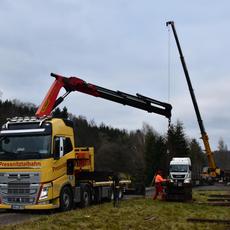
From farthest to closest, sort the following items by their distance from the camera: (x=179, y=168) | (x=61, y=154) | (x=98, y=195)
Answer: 1. (x=179, y=168)
2. (x=98, y=195)
3. (x=61, y=154)

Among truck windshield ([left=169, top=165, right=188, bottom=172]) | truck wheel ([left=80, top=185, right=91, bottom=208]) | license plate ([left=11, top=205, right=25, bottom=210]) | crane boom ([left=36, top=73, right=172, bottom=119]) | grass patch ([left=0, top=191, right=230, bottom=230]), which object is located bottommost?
grass patch ([left=0, top=191, right=230, bottom=230])

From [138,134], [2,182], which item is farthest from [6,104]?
[2,182]

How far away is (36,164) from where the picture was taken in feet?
55.7

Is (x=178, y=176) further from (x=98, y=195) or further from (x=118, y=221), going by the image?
(x=118, y=221)

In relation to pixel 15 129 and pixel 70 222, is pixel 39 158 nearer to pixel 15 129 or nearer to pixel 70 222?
pixel 15 129

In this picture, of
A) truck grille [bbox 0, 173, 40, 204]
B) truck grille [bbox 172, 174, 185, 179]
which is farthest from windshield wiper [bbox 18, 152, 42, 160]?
truck grille [bbox 172, 174, 185, 179]

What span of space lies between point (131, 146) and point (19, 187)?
3922 inches

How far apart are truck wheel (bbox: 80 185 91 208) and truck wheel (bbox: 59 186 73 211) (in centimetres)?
102

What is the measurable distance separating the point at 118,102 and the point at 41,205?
9081 millimetres

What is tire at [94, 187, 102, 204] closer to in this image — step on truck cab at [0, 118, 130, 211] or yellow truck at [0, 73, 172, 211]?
yellow truck at [0, 73, 172, 211]

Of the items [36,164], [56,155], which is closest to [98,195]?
[56,155]

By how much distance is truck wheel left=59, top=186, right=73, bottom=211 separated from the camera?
17859 millimetres

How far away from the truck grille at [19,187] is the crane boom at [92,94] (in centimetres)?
345

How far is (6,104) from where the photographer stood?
90562mm
